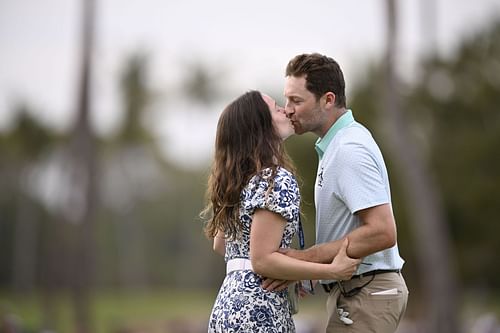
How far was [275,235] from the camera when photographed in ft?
14.1

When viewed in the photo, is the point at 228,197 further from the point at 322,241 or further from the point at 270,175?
the point at 322,241

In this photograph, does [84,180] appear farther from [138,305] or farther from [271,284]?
[138,305]

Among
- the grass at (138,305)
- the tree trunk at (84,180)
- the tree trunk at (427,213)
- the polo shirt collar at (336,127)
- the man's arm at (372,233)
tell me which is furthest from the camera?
the grass at (138,305)

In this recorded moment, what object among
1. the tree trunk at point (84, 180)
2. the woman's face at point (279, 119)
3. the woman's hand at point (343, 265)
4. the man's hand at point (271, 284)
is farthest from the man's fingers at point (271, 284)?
the tree trunk at point (84, 180)

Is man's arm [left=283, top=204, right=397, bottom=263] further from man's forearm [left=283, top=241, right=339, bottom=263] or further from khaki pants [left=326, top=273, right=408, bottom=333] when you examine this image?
khaki pants [left=326, top=273, right=408, bottom=333]

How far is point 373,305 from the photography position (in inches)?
175

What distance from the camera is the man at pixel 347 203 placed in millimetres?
4258

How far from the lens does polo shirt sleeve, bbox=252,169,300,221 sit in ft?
14.0

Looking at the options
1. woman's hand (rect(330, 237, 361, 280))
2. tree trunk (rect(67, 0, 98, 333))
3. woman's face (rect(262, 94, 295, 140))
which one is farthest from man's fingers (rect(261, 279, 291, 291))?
tree trunk (rect(67, 0, 98, 333))

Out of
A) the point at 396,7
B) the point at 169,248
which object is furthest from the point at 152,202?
the point at 396,7

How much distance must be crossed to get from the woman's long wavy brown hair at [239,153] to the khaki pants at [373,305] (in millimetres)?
601

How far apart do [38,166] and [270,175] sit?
5053 centimetres

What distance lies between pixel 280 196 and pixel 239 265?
39 centimetres

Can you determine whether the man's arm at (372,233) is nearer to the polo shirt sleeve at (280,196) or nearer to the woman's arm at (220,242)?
the polo shirt sleeve at (280,196)
